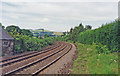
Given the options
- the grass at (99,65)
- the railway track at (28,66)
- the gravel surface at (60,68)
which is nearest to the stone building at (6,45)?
the railway track at (28,66)

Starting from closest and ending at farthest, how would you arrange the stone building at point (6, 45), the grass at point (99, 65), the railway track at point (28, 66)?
the grass at point (99, 65) → the railway track at point (28, 66) → the stone building at point (6, 45)

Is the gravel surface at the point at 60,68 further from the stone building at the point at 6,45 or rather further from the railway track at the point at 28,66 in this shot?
the stone building at the point at 6,45

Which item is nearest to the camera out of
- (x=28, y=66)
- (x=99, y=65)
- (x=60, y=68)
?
(x=99, y=65)

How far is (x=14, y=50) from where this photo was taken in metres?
16.9

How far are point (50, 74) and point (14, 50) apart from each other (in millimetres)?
10464

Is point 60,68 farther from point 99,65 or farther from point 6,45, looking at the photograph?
point 6,45

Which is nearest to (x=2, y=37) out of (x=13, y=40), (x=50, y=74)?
(x=13, y=40)

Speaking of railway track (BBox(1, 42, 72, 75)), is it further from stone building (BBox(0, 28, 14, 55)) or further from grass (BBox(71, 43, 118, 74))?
stone building (BBox(0, 28, 14, 55))

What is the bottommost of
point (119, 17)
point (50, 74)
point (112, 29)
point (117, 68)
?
point (50, 74)

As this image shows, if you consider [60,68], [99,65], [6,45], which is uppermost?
[6,45]

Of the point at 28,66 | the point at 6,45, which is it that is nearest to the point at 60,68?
the point at 28,66

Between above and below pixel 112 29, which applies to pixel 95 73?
below

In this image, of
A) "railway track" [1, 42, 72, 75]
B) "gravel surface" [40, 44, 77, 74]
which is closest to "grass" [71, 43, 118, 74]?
"gravel surface" [40, 44, 77, 74]

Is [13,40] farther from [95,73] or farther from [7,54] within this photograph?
[95,73]
